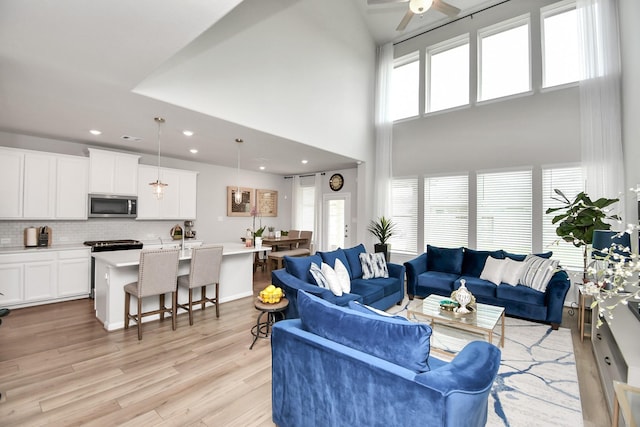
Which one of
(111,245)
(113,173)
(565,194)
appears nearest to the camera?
(565,194)

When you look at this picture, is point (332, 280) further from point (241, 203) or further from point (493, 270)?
point (241, 203)

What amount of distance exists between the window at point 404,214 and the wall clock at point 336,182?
1.57 meters

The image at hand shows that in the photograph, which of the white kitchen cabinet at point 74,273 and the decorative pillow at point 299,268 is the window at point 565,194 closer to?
the decorative pillow at point 299,268

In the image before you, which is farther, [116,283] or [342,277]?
[342,277]

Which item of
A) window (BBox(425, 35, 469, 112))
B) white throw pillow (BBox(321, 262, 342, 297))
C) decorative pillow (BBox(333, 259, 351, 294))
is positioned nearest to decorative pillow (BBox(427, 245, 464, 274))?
decorative pillow (BBox(333, 259, 351, 294))

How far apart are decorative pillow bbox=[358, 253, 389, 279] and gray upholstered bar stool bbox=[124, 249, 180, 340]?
265 centimetres

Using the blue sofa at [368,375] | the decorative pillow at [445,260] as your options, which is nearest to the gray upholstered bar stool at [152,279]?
the blue sofa at [368,375]

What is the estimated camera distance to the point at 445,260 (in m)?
5.07

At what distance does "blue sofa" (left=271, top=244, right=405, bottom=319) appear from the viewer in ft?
10.8

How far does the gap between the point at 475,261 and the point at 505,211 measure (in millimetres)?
1383

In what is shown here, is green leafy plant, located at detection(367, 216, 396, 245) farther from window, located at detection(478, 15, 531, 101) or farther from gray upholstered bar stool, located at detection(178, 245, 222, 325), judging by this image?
gray upholstered bar stool, located at detection(178, 245, 222, 325)

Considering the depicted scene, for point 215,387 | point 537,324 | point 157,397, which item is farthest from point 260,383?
point 537,324

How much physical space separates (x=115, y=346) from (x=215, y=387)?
4.95ft

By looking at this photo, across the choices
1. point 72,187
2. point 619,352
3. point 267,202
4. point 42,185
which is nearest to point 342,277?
point 619,352
